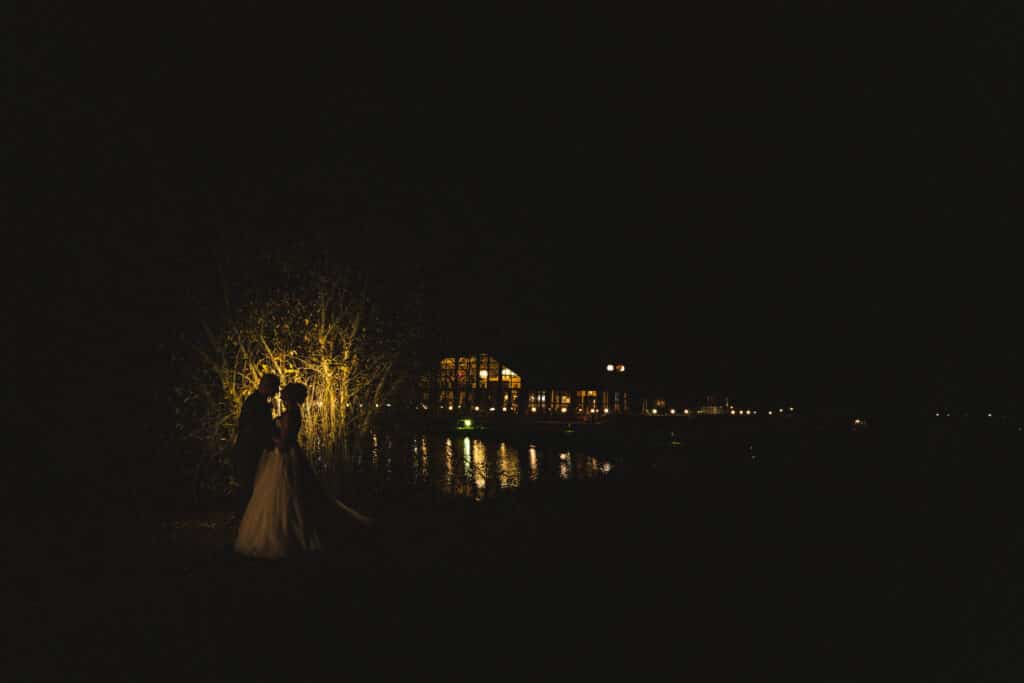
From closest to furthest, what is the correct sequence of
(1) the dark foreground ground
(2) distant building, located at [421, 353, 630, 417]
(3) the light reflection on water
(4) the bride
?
(1) the dark foreground ground
(4) the bride
(3) the light reflection on water
(2) distant building, located at [421, 353, 630, 417]

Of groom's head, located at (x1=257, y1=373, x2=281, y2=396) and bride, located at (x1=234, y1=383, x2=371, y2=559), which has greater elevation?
groom's head, located at (x1=257, y1=373, x2=281, y2=396)

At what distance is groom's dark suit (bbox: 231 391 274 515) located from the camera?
9.78 meters

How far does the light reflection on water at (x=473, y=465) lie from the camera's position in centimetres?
1925

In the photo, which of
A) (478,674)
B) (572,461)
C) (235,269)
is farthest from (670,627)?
(572,461)

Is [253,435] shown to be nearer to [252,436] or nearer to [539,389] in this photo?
[252,436]

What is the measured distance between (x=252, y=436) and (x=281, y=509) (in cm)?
88

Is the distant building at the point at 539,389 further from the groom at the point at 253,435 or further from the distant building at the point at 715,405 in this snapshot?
the groom at the point at 253,435

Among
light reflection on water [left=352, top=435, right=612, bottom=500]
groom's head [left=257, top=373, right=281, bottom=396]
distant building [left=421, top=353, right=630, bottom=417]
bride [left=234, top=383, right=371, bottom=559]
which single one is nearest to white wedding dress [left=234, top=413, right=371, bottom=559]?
bride [left=234, top=383, right=371, bottom=559]

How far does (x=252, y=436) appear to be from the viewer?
32.1 feet

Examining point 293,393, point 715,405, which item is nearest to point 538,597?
point 293,393

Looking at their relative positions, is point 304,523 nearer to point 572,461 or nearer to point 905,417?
point 572,461

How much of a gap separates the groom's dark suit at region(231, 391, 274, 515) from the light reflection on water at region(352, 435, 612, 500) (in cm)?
480

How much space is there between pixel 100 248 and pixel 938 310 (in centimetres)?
7752

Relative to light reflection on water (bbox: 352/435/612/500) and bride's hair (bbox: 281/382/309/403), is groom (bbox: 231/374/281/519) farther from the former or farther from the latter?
light reflection on water (bbox: 352/435/612/500)
